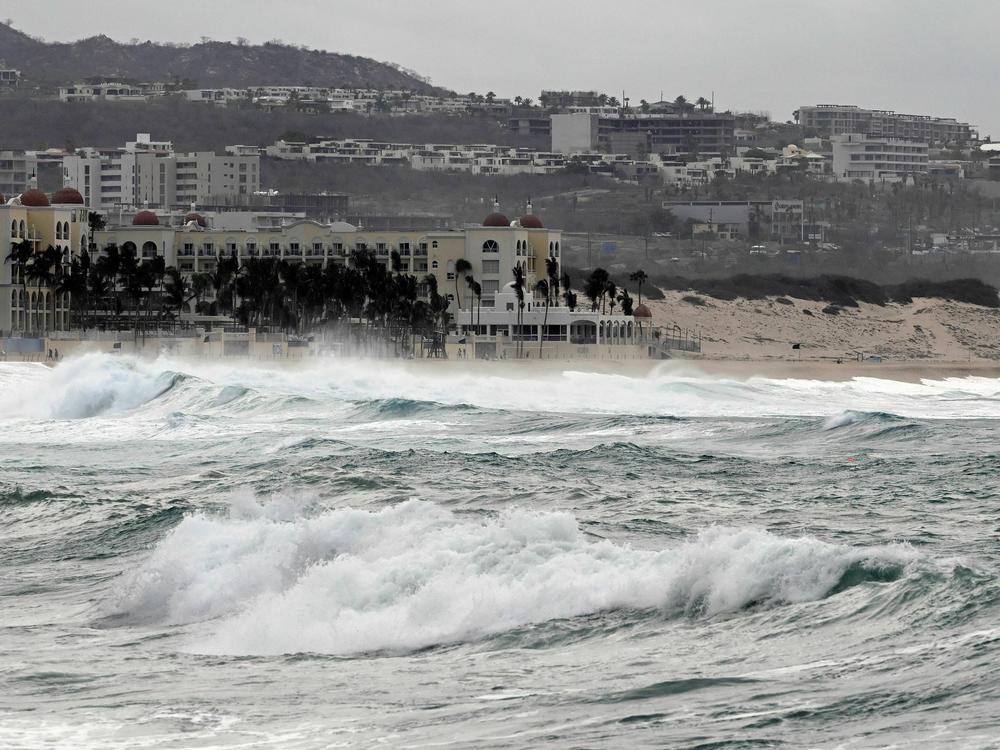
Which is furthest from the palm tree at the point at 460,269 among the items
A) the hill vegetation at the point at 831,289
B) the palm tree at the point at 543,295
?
the hill vegetation at the point at 831,289

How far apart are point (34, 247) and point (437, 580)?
9084 centimetres

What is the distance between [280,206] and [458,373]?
78.1m

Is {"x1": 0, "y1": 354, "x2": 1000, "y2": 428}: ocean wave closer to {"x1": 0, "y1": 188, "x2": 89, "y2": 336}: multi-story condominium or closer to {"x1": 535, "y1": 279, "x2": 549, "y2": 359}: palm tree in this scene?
{"x1": 535, "y1": 279, "x2": 549, "y2": 359}: palm tree

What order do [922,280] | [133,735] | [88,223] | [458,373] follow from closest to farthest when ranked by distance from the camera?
[133,735] < [458,373] < [88,223] < [922,280]

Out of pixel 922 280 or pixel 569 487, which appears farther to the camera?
pixel 922 280

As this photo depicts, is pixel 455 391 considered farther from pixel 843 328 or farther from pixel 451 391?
pixel 843 328

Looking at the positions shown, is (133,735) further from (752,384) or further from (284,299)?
(284,299)

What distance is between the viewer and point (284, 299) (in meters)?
108

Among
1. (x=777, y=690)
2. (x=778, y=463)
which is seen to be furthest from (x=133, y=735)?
(x=778, y=463)

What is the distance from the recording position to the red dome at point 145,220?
120 meters

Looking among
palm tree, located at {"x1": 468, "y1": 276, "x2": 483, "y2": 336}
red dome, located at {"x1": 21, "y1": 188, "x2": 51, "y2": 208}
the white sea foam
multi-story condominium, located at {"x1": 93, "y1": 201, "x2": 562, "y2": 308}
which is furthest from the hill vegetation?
the white sea foam

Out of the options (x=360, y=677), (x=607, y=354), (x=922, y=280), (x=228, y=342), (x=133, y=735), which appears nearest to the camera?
(x=133, y=735)

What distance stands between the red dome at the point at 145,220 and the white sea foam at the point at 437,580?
99.8 meters

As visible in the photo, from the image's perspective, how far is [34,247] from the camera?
348ft
